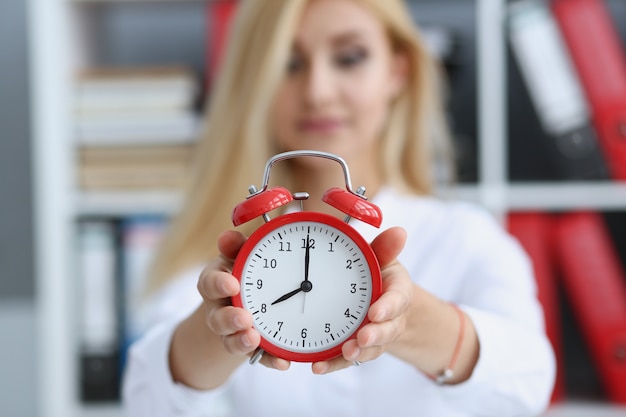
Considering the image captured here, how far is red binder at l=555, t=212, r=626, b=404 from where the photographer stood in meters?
1.04

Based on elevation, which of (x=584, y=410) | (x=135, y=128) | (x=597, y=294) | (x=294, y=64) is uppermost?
(x=294, y=64)

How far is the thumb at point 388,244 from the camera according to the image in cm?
29

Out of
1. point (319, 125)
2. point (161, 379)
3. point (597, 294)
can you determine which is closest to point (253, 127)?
point (319, 125)

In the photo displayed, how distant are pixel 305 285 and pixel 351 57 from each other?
0.86ft

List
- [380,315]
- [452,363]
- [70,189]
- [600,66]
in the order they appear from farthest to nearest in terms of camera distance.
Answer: [70,189] → [600,66] → [452,363] → [380,315]

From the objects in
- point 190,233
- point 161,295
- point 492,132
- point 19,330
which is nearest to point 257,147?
point 190,233

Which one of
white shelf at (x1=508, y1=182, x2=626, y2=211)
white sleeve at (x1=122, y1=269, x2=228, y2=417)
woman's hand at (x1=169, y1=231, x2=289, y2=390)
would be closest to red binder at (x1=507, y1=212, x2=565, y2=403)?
white shelf at (x1=508, y1=182, x2=626, y2=211)

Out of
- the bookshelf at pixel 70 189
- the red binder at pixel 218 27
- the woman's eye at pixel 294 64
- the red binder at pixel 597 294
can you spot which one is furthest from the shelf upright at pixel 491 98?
the woman's eye at pixel 294 64

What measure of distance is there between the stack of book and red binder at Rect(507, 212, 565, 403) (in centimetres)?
50

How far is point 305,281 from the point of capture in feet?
0.96

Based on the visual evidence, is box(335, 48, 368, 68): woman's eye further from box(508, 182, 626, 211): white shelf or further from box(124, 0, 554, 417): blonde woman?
box(508, 182, 626, 211): white shelf

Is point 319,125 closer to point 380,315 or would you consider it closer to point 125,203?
point 380,315

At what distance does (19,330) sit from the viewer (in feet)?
4.44

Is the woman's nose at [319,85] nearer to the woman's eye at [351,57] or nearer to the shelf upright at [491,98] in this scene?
the woman's eye at [351,57]
